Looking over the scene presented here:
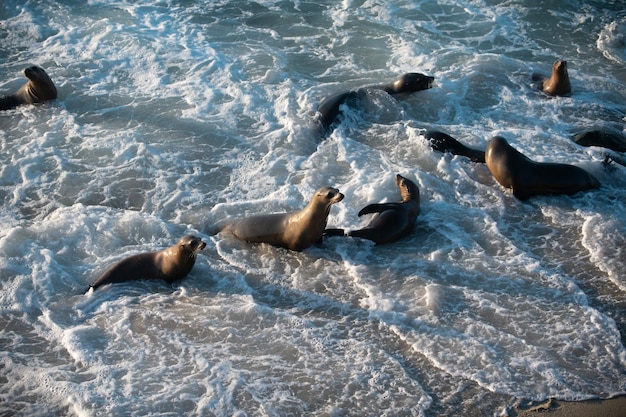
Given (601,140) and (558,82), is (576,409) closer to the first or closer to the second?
(601,140)

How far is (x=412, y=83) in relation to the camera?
10766mm

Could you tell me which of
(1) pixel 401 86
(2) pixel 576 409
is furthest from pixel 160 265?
(1) pixel 401 86

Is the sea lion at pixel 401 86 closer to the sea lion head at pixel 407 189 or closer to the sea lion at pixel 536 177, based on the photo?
the sea lion head at pixel 407 189

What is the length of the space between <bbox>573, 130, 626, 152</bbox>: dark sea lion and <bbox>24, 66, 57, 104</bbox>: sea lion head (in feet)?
26.7

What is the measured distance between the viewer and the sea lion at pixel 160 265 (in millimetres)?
6938

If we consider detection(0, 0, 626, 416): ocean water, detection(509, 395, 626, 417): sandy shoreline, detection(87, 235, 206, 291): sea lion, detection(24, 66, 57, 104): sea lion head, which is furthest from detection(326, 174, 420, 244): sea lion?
detection(24, 66, 57, 104): sea lion head

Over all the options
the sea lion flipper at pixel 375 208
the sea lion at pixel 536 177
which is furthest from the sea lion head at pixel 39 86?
the sea lion at pixel 536 177

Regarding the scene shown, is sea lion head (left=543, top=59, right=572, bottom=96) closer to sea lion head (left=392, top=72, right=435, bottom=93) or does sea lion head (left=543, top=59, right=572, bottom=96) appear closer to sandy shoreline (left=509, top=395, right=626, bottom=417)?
sea lion head (left=392, top=72, right=435, bottom=93)

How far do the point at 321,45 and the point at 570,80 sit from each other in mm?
4558

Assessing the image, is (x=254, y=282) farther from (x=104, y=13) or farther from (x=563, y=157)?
(x=104, y=13)

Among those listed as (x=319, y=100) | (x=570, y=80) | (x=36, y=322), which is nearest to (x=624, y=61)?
(x=570, y=80)

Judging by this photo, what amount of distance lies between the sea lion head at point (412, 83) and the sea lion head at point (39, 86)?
556 cm

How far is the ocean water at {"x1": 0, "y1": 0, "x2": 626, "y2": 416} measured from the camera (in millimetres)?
5836

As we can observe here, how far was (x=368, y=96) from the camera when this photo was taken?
34.8ft
